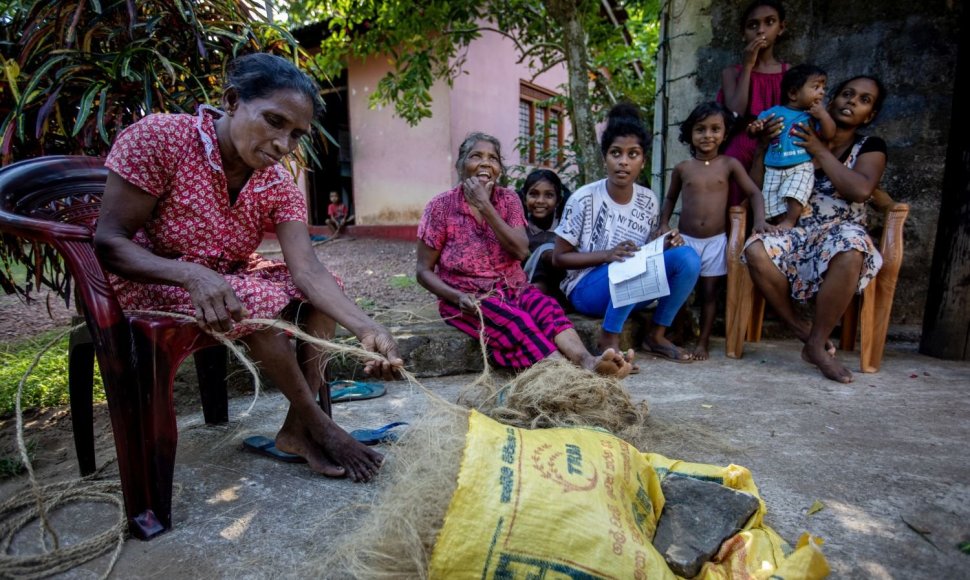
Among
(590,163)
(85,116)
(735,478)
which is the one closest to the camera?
(735,478)

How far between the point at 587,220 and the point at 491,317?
3.25 feet

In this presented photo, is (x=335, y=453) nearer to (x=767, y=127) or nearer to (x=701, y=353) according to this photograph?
(x=701, y=353)

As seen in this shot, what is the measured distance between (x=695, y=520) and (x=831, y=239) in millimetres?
2409

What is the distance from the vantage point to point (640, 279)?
10.0 feet

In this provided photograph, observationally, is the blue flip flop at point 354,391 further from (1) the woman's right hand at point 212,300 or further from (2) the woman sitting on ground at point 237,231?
(1) the woman's right hand at point 212,300

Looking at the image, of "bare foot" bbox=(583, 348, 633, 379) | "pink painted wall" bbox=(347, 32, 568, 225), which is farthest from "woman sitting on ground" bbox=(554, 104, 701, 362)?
"pink painted wall" bbox=(347, 32, 568, 225)

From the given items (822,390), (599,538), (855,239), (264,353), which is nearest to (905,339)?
(855,239)

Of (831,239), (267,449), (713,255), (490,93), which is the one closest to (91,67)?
(267,449)

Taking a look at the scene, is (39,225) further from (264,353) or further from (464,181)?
(464,181)

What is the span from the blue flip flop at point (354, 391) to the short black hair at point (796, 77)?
3085 mm

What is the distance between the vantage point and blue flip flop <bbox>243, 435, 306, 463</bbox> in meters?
1.96

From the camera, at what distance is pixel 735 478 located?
1.55 metres

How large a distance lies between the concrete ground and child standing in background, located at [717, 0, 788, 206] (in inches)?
60.0

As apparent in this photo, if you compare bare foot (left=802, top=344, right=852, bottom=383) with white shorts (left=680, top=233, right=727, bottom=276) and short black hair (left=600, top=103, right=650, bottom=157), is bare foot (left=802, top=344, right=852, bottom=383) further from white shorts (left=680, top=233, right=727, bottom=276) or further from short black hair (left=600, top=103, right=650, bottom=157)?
short black hair (left=600, top=103, right=650, bottom=157)
